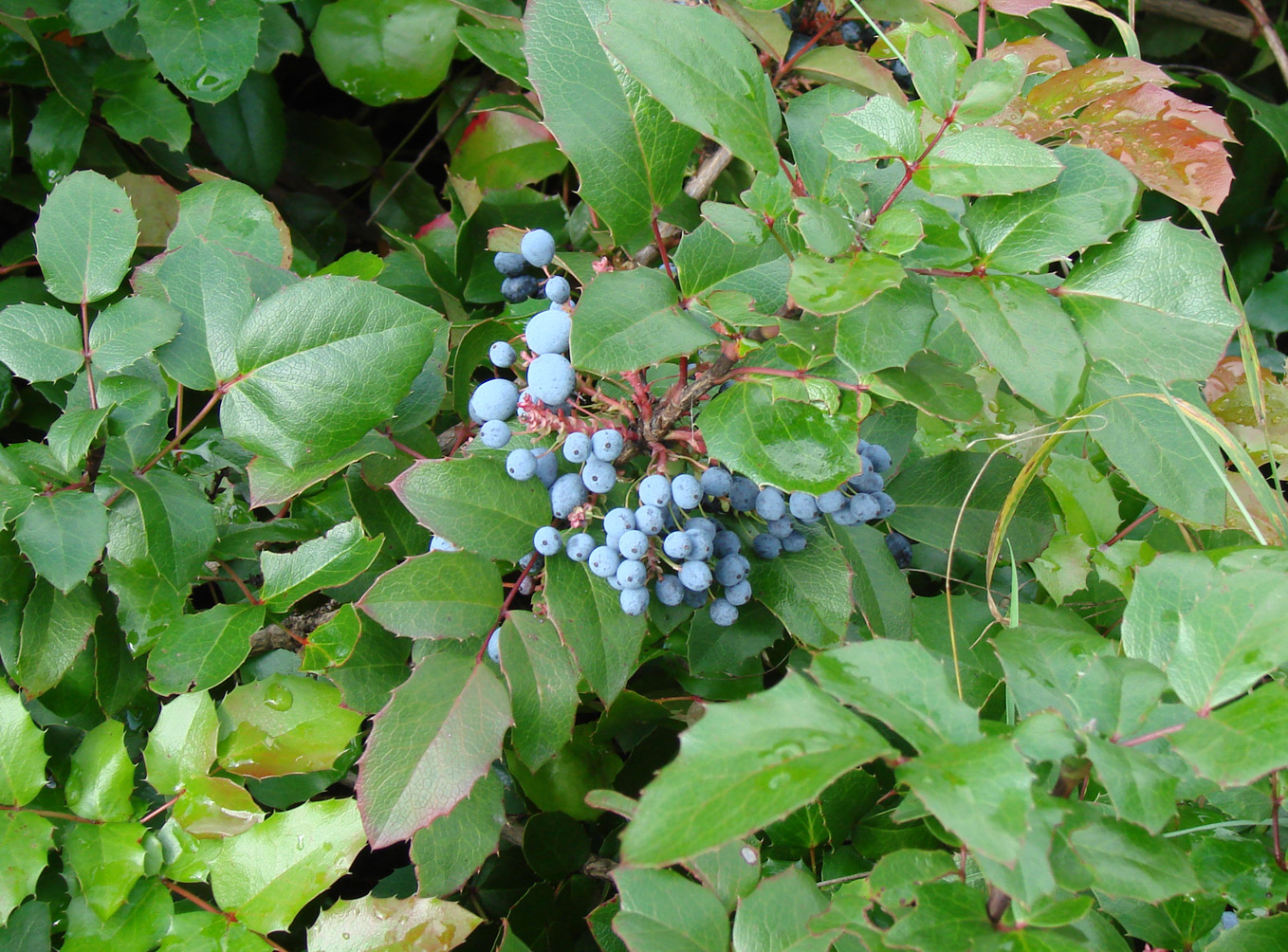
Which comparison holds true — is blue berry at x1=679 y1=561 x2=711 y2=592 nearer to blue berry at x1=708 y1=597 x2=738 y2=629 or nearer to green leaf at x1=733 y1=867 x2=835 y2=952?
blue berry at x1=708 y1=597 x2=738 y2=629

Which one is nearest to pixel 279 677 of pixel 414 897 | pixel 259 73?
pixel 414 897

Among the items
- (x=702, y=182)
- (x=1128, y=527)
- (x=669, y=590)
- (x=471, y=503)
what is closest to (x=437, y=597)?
(x=471, y=503)

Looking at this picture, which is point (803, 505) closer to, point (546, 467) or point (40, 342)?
point (546, 467)

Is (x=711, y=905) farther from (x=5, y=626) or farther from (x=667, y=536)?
(x=5, y=626)

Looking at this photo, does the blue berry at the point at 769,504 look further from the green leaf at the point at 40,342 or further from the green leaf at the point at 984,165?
the green leaf at the point at 40,342

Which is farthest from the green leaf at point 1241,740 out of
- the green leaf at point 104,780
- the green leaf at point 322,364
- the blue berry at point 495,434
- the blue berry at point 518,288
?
the green leaf at point 104,780

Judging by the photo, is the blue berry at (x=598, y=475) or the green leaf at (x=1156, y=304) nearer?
the green leaf at (x=1156, y=304)
